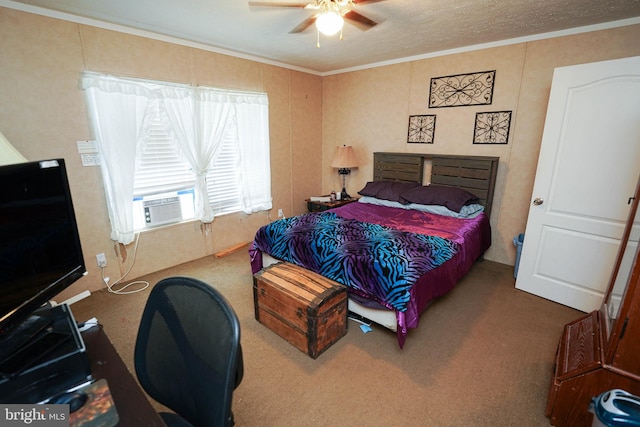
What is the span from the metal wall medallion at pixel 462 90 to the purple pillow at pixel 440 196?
3.38ft

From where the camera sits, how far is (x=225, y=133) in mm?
3697

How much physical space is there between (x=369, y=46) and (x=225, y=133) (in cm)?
199

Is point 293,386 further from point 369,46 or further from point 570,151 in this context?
point 369,46

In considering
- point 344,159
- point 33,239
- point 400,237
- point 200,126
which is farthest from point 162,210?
point 400,237

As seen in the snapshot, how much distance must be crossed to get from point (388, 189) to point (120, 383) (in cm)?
339

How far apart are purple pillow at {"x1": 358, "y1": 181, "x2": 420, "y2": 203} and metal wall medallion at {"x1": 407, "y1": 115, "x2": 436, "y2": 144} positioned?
59cm

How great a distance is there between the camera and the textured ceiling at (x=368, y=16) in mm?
2277

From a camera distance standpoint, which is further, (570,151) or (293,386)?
(570,151)

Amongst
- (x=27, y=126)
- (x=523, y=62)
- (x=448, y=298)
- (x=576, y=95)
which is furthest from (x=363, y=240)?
(x=27, y=126)

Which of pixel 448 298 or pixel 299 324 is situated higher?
pixel 299 324

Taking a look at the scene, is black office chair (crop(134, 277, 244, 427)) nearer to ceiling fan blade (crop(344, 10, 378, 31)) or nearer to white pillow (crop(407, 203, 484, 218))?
ceiling fan blade (crop(344, 10, 378, 31))

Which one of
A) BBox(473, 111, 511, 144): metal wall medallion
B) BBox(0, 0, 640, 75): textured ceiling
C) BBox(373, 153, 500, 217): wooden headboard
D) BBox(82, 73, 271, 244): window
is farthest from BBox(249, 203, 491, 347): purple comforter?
BBox(0, 0, 640, 75): textured ceiling

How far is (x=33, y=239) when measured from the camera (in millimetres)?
1070

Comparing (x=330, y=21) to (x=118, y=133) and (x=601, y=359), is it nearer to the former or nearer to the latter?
(x=118, y=133)
